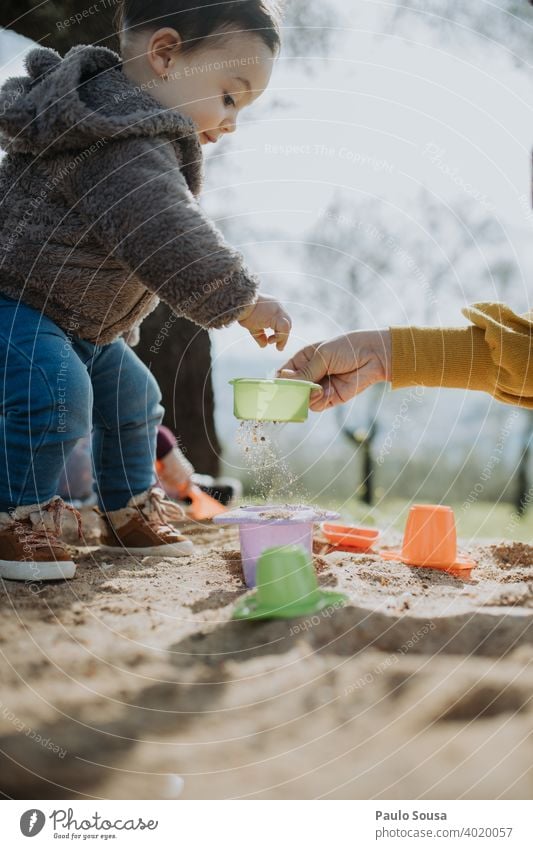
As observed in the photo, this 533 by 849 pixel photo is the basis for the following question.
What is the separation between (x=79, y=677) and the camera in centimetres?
91

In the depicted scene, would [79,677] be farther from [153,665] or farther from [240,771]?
[240,771]

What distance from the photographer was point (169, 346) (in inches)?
106

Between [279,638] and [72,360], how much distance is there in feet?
2.33

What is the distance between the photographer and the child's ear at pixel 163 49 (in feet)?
4.71

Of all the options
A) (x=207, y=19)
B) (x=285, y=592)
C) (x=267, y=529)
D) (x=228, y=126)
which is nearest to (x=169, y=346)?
(x=228, y=126)

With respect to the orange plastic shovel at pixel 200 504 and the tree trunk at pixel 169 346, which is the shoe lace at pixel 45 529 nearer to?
the orange plastic shovel at pixel 200 504

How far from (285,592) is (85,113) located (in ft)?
2.99

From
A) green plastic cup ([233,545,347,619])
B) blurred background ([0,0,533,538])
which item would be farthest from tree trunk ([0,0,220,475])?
green plastic cup ([233,545,347,619])

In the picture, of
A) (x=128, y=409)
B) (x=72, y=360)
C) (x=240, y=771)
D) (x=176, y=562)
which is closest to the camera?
(x=240, y=771)

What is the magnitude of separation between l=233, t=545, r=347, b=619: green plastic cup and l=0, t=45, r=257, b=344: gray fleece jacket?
44cm

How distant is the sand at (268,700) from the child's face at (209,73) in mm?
930

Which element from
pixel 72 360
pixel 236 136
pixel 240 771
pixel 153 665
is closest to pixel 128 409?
pixel 72 360

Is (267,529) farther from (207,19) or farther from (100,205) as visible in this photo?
(207,19)

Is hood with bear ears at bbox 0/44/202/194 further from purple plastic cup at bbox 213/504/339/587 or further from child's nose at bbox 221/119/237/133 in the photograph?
purple plastic cup at bbox 213/504/339/587
